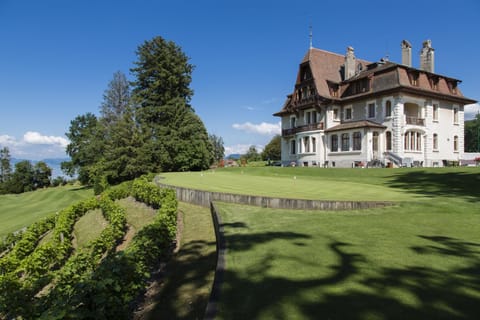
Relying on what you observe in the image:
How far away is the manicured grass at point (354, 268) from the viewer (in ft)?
9.47

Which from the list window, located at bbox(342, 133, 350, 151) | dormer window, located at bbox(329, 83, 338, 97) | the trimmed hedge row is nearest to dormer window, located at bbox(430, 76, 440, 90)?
dormer window, located at bbox(329, 83, 338, 97)

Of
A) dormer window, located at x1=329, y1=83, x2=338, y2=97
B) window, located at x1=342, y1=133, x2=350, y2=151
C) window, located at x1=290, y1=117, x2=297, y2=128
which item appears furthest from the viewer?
window, located at x1=290, y1=117, x2=297, y2=128

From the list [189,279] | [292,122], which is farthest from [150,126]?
[189,279]

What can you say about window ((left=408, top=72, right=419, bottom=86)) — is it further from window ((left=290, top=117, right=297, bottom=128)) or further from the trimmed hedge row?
the trimmed hedge row

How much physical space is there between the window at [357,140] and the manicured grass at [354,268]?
79.1 ft

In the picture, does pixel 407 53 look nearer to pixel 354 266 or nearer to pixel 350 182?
pixel 350 182

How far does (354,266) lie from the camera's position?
153 inches

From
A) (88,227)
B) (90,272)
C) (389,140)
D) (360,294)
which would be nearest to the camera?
(360,294)

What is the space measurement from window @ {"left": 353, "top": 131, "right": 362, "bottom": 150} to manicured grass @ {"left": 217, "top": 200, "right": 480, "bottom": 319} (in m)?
24.1

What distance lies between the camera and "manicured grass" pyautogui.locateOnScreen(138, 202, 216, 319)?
424 centimetres

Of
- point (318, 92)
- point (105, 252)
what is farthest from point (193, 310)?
point (318, 92)

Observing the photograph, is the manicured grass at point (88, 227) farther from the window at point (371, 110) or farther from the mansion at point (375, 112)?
the window at point (371, 110)

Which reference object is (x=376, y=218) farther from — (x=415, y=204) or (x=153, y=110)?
(x=153, y=110)

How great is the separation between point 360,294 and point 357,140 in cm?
2950
